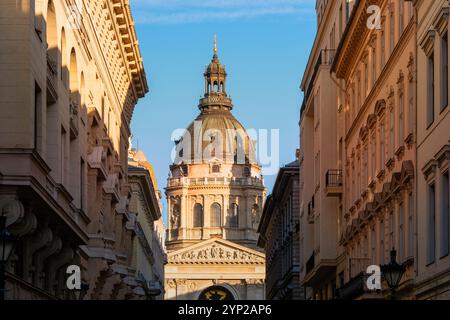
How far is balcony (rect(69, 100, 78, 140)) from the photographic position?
42.2 m

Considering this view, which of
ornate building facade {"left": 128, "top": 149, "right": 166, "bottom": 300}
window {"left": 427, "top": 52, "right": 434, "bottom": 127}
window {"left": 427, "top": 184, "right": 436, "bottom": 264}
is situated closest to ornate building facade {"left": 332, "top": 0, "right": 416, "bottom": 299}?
window {"left": 427, "top": 52, "right": 434, "bottom": 127}

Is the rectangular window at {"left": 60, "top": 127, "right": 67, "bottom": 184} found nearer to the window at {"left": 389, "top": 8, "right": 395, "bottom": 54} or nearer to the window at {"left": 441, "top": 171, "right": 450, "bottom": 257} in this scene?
the window at {"left": 389, "top": 8, "right": 395, "bottom": 54}

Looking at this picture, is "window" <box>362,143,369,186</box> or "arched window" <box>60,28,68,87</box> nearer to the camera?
"arched window" <box>60,28,68,87</box>

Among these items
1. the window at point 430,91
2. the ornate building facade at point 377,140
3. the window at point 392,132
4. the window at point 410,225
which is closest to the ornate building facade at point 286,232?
the ornate building facade at point 377,140

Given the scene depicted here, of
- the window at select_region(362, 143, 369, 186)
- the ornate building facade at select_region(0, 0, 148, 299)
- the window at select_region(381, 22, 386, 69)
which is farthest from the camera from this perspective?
the window at select_region(362, 143, 369, 186)

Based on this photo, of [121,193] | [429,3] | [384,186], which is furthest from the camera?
[121,193]

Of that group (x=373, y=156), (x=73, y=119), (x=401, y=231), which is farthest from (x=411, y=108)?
(x=73, y=119)

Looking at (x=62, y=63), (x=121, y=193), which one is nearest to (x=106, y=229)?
(x=121, y=193)

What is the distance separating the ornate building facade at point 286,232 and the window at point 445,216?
155ft

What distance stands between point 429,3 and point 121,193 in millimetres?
34381

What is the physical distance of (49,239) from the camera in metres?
36.1

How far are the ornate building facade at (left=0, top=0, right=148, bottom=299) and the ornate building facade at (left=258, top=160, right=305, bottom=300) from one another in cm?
1542
